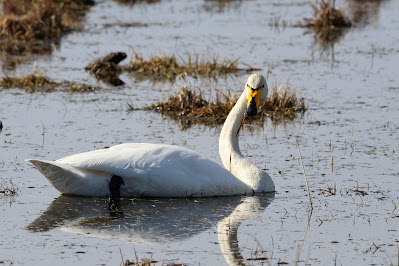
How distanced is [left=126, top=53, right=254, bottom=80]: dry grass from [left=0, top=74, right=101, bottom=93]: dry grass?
6.70 feet

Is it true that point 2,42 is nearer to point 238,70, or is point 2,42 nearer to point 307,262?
point 238,70

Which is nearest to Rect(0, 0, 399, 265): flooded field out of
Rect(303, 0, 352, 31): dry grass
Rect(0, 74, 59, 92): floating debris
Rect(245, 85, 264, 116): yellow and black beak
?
Rect(0, 74, 59, 92): floating debris

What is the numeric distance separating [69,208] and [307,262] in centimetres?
269

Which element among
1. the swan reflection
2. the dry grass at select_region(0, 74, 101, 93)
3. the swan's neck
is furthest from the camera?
the dry grass at select_region(0, 74, 101, 93)

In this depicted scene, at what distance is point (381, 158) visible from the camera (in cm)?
1080

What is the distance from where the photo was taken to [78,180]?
876 centimetres

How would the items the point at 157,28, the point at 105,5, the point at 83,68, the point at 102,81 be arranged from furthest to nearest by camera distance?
1. the point at 105,5
2. the point at 157,28
3. the point at 83,68
4. the point at 102,81

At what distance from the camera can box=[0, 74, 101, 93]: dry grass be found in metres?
15.6

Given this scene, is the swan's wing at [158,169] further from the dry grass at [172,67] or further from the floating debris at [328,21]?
the floating debris at [328,21]

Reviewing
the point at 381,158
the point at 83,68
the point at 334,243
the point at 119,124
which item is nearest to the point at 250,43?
the point at 83,68

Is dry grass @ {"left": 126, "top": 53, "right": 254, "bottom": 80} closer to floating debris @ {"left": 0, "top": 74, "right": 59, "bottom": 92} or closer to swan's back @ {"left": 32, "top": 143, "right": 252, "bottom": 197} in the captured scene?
floating debris @ {"left": 0, "top": 74, "right": 59, "bottom": 92}

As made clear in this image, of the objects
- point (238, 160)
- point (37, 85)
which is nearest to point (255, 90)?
point (238, 160)

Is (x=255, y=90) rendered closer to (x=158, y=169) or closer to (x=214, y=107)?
(x=158, y=169)

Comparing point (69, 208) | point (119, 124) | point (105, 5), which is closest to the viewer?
point (69, 208)
